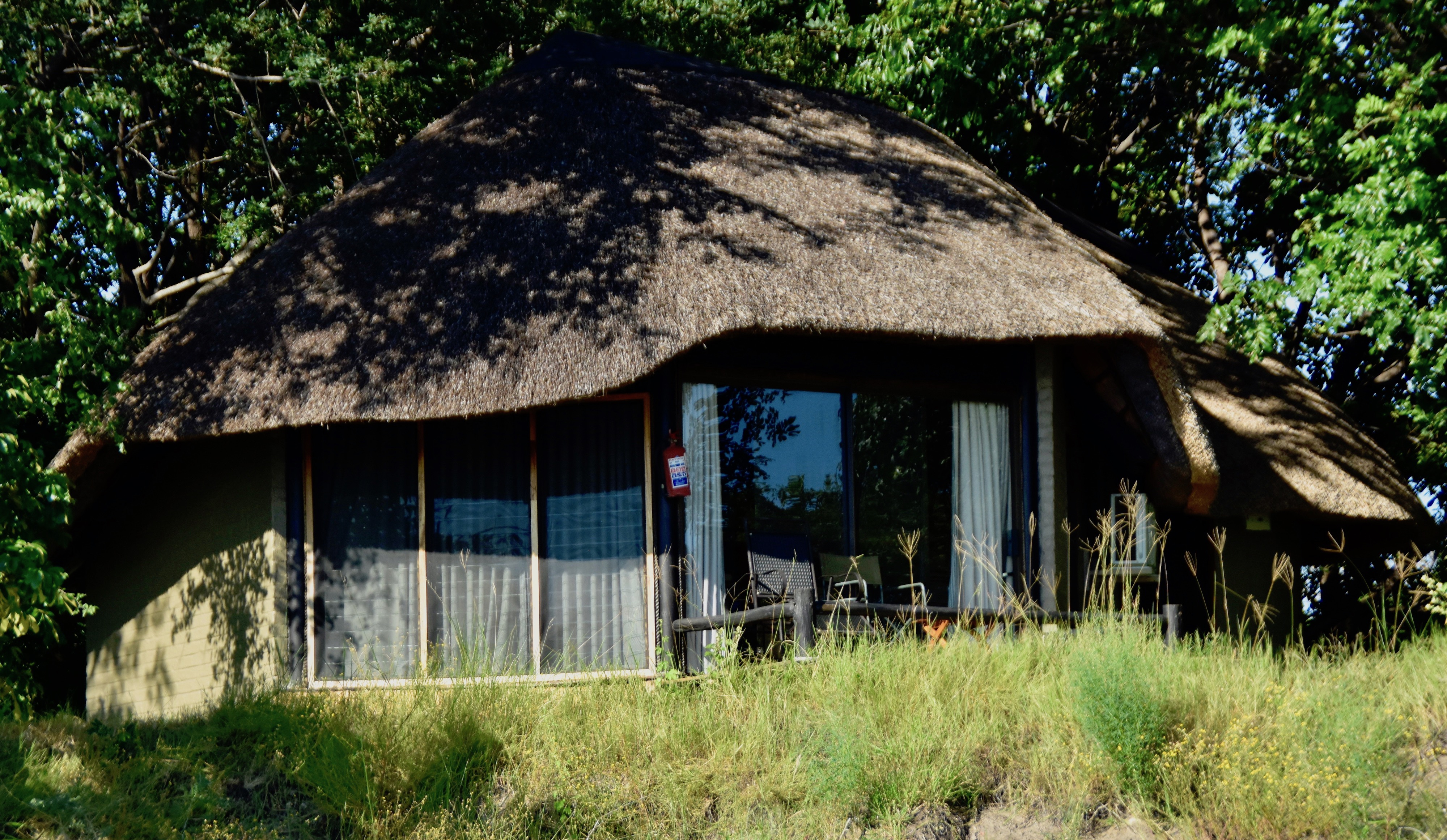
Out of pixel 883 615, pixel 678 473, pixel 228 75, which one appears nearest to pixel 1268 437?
pixel 883 615

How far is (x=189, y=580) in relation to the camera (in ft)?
27.9

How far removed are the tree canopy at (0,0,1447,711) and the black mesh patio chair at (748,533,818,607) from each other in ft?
10.9

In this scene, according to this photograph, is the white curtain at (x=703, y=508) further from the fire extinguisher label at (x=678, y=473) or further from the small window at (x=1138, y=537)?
the small window at (x=1138, y=537)

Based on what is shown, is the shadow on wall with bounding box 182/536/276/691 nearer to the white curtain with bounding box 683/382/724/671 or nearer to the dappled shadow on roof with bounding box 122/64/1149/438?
the dappled shadow on roof with bounding box 122/64/1149/438

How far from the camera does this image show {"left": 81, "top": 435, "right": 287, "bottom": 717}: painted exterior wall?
7.95 meters

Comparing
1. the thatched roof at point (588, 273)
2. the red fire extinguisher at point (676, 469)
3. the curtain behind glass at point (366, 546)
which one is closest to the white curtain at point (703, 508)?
the red fire extinguisher at point (676, 469)

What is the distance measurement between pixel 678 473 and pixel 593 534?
67cm

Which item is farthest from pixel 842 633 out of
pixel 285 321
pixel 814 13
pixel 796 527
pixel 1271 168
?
pixel 814 13

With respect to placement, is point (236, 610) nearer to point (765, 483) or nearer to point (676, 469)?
point (676, 469)

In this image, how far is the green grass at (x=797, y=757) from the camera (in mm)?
5230

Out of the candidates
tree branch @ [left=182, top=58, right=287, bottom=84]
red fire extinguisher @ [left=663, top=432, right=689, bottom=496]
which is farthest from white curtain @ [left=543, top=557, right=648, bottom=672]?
tree branch @ [left=182, top=58, right=287, bottom=84]

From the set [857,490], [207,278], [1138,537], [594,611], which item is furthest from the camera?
[207,278]

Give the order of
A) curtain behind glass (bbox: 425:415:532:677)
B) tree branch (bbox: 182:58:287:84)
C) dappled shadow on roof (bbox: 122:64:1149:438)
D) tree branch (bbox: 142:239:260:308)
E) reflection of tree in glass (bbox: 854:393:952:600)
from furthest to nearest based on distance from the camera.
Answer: tree branch (bbox: 142:239:260:308), tree branch (bbox: 182:58:287:84), reflection of tree in glass (bbox: 854:393:952:600), curtain behind glass (bbox: 425:415:532:677), dappled shadow on roof (bbox: 122:64:1149:438)

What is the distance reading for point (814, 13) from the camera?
46.9 ft
